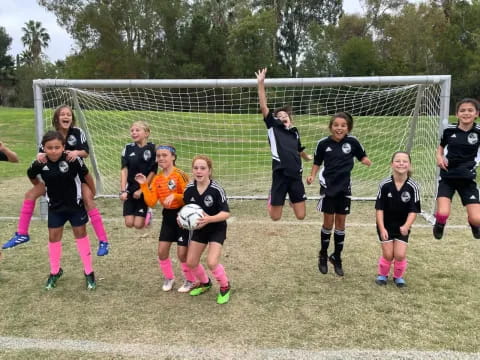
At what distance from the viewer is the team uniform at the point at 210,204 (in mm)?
3936

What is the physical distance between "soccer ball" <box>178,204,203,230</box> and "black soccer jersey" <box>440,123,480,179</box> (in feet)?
8.98

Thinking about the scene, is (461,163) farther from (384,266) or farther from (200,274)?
(200,274)

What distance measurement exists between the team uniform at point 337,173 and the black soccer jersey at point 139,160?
79.2 inches

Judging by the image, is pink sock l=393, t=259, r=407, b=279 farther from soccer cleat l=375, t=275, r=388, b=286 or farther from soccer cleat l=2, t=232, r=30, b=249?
soccer cleat l=2, t=232, r=30, b=249

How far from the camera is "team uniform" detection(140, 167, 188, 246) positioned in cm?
413

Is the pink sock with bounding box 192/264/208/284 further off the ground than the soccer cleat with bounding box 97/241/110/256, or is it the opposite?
the soccer cleat with bounding box 97/241/110/256

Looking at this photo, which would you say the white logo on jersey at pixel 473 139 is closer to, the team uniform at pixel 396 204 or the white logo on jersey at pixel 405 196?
the team uniform at pixel 396 204

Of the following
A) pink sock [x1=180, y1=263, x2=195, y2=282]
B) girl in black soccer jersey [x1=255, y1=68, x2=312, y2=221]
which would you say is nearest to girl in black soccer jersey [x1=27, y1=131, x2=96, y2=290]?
pink sock [x1=180, y1=263, x2=195, y2=282]

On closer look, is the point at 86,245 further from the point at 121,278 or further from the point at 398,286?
the point at 398,286

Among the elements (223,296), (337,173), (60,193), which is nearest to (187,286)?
(223,296)

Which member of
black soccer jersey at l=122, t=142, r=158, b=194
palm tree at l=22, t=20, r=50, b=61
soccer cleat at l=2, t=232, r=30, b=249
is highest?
palm tree at l=22, t=20, r=50, b=61

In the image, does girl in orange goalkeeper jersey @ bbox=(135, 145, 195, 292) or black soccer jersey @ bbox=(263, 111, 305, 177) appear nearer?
girl in orange goalkeeper jersey @ bbox=(135, 145, 195, 292)

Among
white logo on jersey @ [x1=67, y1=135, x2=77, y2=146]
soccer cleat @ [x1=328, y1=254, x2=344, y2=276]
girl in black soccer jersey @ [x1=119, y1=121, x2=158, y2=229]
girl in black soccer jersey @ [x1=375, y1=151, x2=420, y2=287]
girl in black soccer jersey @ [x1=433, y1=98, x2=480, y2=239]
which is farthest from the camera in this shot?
girl in black soccer jersey @ [x1=119, y1=121, x2=158, y2=229]

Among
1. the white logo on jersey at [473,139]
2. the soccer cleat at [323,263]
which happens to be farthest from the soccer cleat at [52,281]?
the white logo on jersey at [473,139]
